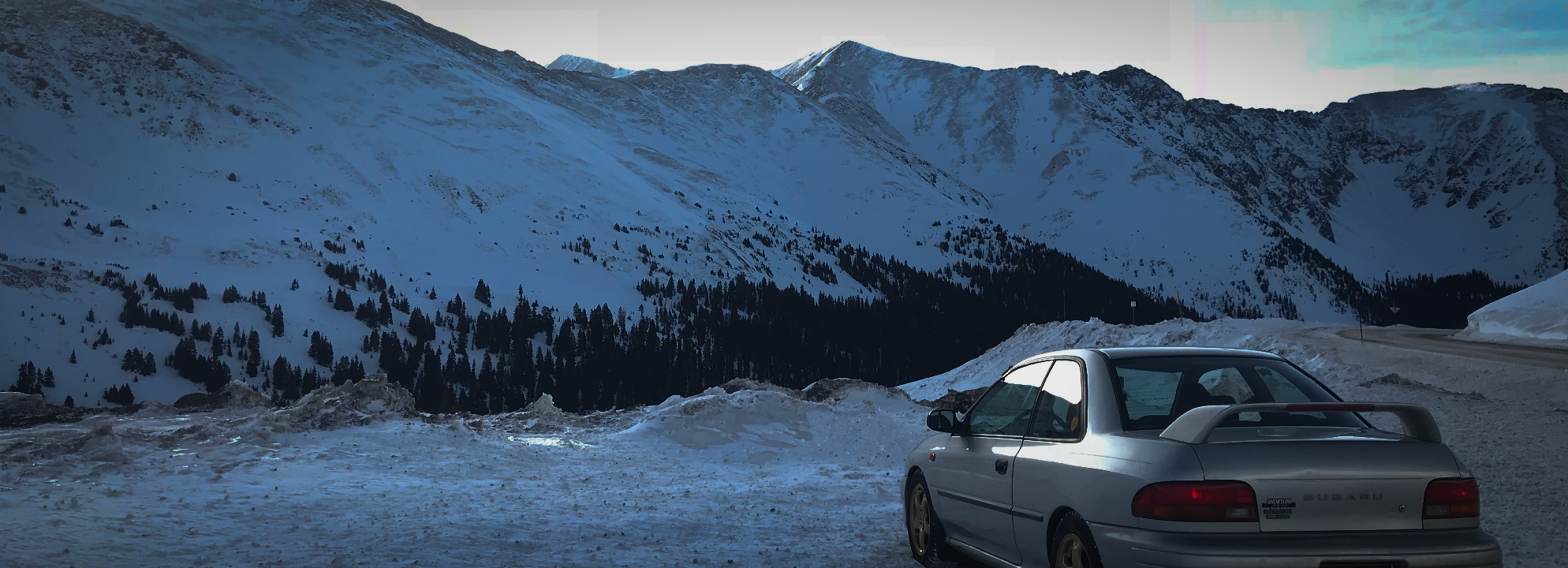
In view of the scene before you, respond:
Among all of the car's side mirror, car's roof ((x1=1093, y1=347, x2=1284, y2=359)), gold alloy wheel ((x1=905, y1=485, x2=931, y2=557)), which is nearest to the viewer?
car's roof ((x1=1093, y1=347, x2=1284, y2=359))

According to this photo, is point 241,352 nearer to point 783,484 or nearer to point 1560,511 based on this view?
point 783,484

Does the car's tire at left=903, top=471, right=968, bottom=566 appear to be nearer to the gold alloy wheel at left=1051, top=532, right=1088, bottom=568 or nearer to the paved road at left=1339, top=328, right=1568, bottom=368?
the gold alloy wheel at left=1051, top=532, right=1088, bottom=568

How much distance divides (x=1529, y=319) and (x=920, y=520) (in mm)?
39733

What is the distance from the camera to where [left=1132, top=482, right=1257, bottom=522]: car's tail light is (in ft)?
15.7

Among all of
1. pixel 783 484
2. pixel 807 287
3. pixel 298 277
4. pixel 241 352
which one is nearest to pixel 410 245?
pixel 298 277

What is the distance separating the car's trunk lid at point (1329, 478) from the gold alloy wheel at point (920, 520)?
11.1ft

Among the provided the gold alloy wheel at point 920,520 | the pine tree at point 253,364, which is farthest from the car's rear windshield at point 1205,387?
the pine tree at point 253,364

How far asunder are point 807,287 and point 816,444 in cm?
15408

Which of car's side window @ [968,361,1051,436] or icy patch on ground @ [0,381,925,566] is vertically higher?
car's side window @ [968,361,1051,436]

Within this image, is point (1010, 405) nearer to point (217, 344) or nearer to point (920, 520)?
point (920, 520)

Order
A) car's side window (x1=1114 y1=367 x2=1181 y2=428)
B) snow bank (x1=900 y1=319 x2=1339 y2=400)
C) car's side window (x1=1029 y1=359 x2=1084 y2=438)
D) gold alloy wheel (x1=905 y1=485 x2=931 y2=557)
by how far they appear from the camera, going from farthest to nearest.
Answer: snow bank (x1=900 y1=319 x2=1339 y2=400), gold alloy wheel (x1=905 y1=485 x2=931 y2=557), car's side window (x1=1029 y1=359 x2=1084 y2=438), car's side window (x1=1114 y1=367 x2=1181 y2=428)

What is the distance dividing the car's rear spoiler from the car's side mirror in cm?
236

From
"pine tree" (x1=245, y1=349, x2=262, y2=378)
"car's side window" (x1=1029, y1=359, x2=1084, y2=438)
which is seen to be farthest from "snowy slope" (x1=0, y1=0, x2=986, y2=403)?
"car's side window" (x1=1029, y1=359, x2=1084, y2=438)

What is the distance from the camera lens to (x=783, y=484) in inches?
564
